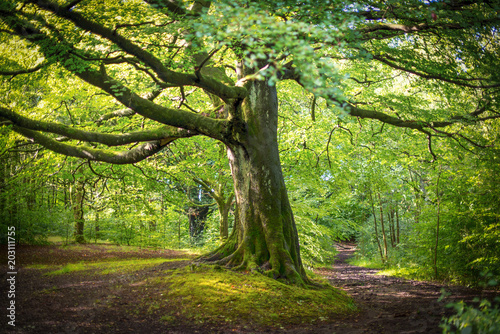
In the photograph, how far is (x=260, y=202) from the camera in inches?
261

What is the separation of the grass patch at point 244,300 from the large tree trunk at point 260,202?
574mm

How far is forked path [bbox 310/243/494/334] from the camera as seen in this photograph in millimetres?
4008

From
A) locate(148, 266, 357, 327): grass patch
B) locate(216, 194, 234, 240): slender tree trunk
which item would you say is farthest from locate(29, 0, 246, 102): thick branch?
locate(216, 194, 234, 240): slender tree trunk

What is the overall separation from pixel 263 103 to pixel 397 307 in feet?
15.3

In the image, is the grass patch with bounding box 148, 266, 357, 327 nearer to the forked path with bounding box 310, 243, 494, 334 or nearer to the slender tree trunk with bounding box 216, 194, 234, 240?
the forked path with bounding box 310, 243, 494, 334

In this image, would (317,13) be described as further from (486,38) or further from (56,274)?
(56,274)

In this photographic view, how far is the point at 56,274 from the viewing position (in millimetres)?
7527

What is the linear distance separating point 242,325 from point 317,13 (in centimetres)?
390

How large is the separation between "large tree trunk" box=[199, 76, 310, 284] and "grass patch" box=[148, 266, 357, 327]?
0.57 meters

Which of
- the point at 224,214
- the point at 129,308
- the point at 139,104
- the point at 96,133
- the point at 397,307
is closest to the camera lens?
the point at 129,308

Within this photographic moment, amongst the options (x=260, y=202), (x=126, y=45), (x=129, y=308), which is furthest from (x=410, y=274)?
(x=126, y=45)

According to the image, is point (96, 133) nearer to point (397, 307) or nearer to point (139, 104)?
point (139, 104)

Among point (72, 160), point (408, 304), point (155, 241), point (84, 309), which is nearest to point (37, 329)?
point (84, 309)

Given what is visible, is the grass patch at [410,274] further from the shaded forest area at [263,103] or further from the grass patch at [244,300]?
the grass patch at [244,300]
